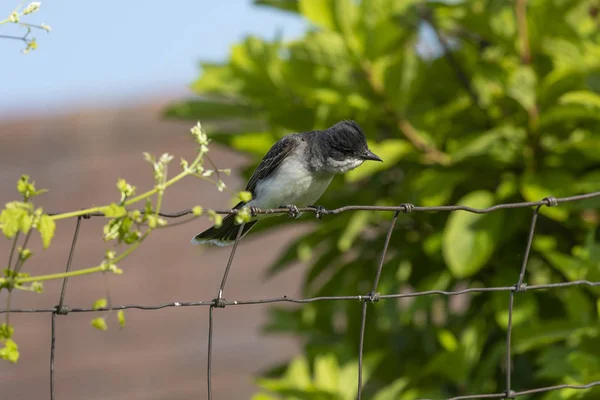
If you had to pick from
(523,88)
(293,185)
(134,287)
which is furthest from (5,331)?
(134,287)

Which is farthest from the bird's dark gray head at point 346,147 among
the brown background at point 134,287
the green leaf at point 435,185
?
the brown background at point 134,287

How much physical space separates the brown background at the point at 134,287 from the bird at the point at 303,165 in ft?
16.1

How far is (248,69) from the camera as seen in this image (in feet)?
15.7

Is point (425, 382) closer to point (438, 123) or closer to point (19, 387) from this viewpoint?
point (438, 123)

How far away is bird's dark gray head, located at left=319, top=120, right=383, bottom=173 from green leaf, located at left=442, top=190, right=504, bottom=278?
569mm

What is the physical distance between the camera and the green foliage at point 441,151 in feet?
14.3

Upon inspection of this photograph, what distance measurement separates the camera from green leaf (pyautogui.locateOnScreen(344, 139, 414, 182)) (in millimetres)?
4484

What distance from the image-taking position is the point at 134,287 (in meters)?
10.3

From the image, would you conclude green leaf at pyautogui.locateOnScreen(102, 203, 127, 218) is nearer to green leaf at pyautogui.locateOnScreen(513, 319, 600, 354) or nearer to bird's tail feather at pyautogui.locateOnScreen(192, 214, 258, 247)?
bird's tail feather at pyautogui.locateOnScreen(192, 214, 258, 247)

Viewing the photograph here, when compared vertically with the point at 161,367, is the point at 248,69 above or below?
above

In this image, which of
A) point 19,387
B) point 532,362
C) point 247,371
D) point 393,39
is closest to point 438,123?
point 393,39

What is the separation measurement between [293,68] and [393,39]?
547mm

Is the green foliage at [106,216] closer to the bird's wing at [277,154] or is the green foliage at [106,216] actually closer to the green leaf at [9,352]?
the green leaf at [9,352]

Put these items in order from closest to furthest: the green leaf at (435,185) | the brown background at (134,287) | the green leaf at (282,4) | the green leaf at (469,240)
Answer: the green leaf at (469,240) → the green leaf at (435,185) → the green leaf at (282,4) → the brown background at (134,287)
